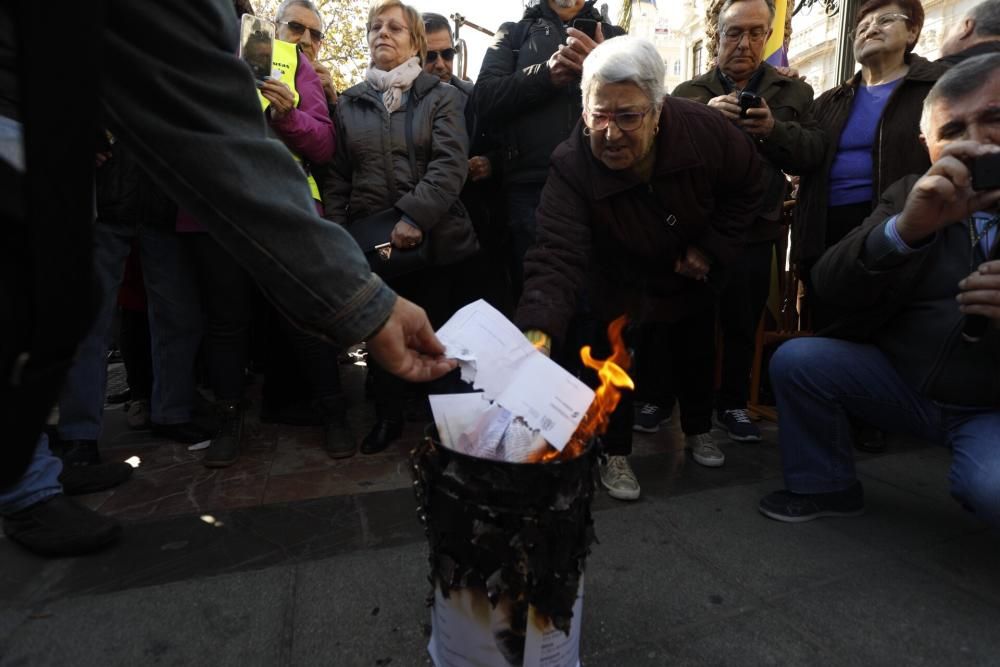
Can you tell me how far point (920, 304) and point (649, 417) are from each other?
61.0 inches

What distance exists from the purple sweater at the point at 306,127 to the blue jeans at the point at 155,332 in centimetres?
22

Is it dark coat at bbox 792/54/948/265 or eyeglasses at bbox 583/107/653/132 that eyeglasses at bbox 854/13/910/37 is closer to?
dark coat at bbox 792/54/948/265

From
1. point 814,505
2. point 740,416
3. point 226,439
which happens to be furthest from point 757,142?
point 226,439

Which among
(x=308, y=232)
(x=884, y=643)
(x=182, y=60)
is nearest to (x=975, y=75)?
(x=884, y=643)

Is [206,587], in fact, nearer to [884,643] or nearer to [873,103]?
[884,643]

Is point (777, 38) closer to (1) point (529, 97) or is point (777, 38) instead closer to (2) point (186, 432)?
(1) point (529, 97)

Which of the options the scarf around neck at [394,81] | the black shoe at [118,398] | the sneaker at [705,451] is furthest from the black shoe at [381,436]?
→ the black shoe at [118,398]

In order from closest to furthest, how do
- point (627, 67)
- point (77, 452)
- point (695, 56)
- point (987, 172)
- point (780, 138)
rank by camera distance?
point (987, 172), point (627, 67), point (77, 452), point (780, 138), point (695, 56)

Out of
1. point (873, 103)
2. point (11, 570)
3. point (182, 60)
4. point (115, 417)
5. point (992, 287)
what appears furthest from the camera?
point (115, 417)

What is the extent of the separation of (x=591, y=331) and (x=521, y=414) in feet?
5.40

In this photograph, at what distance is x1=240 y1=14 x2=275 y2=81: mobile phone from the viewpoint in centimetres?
259

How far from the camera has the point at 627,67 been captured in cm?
218


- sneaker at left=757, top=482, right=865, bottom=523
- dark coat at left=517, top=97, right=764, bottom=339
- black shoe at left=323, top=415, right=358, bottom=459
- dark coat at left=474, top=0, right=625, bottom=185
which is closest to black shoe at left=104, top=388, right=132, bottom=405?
black shoe at left=323, top=415, right=358, bottom=459

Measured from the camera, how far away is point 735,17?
311cm
